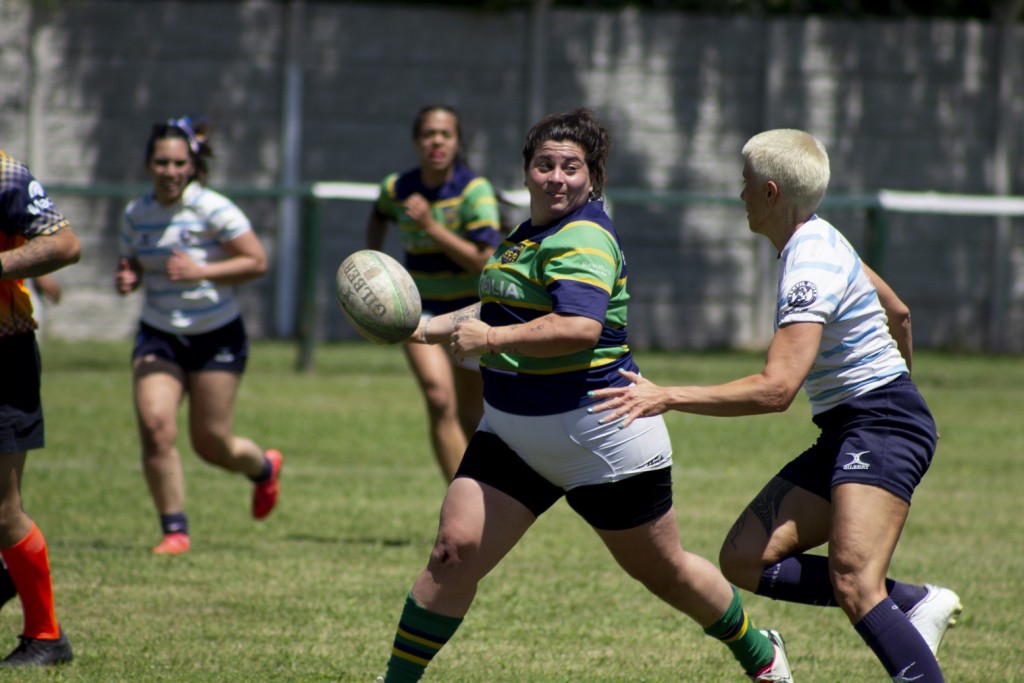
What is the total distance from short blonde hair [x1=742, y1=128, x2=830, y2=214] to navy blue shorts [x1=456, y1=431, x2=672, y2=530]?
0.97 m

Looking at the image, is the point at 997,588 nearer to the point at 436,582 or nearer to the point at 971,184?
the point at 436,582

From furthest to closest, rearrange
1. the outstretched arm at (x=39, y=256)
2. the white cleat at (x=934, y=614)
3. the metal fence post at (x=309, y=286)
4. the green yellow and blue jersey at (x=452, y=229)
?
the metal fence post at (x=309, y=286) → the green yellow and blue jersey at (x=452, y=229) → the outstretched arm at (x=39, y=256) → the white cleat at (x=934, y=614)

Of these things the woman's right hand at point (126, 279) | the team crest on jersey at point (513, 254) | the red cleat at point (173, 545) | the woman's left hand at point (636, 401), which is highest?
the team crest on jersey at point (513, 254)

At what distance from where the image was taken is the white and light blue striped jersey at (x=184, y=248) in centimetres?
741

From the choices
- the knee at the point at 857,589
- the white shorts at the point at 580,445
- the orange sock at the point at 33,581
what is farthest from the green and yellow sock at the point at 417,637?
the orange sock at the point at 33,581

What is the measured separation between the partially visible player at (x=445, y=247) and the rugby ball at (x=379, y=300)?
2808 millimetres

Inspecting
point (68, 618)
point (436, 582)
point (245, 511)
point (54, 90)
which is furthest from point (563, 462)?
point (54, 90)

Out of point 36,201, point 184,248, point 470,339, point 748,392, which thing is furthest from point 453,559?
point 184,248

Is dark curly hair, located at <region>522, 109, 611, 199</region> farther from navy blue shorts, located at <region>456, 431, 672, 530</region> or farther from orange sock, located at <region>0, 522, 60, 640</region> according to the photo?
orange sock, located at <region>0, 522, 60, 640</region>

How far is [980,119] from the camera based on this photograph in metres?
19.1

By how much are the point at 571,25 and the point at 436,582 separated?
46.5 feet

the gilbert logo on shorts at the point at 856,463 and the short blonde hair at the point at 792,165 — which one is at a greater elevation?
the short blonde hair at the point at 792,165

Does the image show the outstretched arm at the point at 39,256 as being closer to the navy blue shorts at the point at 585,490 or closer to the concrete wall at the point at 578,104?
the navy blue shorts at the point at 585,490

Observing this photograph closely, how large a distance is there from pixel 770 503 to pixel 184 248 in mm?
3891
